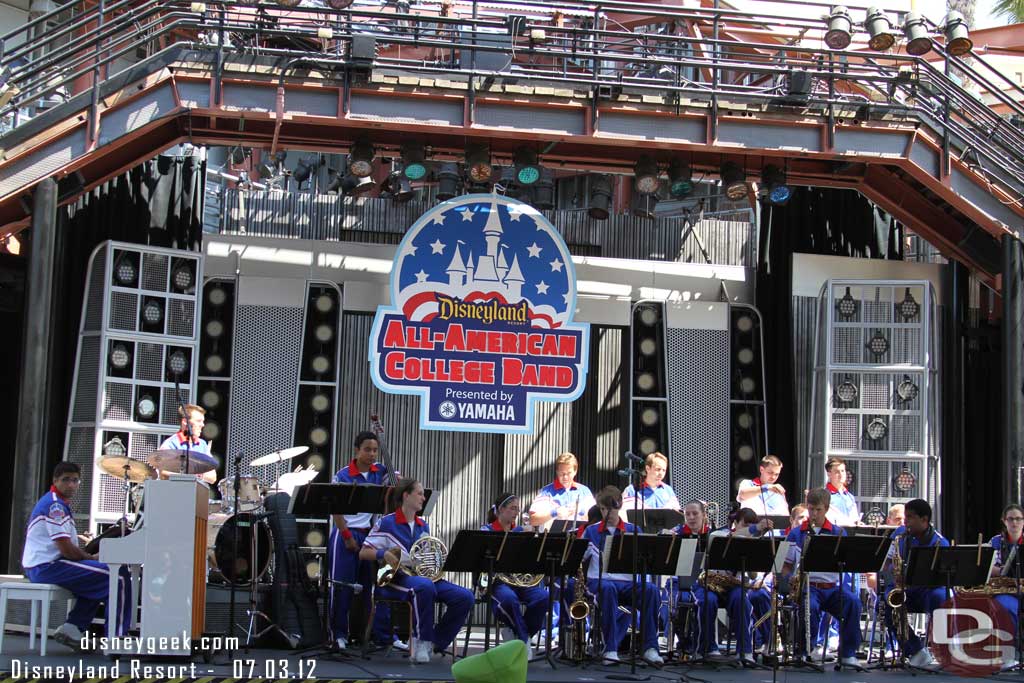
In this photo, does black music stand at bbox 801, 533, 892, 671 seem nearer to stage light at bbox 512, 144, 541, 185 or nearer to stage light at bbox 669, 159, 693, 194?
stage light at bbox 669, 159, 693, 194

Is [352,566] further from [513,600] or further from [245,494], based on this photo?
[513,600]

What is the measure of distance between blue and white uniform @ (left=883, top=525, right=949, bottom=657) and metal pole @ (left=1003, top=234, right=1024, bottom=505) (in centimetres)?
216

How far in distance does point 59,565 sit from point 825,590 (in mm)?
5912

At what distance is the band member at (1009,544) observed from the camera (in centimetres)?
1100

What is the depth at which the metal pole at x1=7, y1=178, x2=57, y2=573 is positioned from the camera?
1129 cm

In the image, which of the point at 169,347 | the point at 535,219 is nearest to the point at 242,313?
the point at 169,347

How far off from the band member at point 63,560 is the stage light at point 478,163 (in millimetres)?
5085

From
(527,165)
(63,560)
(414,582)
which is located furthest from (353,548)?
(527,165)

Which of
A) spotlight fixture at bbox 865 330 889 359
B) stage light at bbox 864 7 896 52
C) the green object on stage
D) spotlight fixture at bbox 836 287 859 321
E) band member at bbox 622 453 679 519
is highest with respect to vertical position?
stage light at bbox 864 7 896 52

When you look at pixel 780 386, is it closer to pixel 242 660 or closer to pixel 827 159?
pixel 827 159

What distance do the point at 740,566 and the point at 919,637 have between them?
6.43ft

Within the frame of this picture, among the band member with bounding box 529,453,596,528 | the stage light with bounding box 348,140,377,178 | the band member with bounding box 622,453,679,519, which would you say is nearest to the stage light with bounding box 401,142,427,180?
the stage light with bounding box 348,140,377,178

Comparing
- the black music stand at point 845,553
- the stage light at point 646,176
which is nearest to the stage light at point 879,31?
the stage light at point 646,176

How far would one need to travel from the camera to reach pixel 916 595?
1101cm
